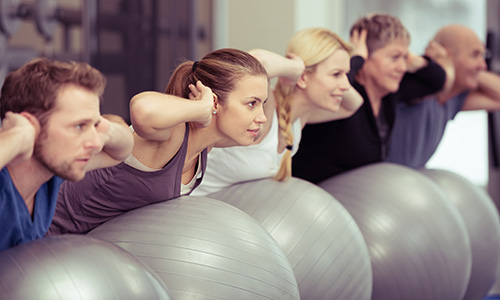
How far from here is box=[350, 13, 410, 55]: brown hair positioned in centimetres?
242

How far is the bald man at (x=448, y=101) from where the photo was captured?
272cm

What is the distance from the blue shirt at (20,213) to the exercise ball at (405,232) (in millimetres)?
1091

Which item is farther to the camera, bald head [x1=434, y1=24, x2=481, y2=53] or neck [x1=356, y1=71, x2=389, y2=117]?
bald head [x1=434, y1=24, x2=481, y2=53]

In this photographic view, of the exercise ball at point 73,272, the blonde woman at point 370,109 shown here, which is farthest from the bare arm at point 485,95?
the exercise ball at point 73,272

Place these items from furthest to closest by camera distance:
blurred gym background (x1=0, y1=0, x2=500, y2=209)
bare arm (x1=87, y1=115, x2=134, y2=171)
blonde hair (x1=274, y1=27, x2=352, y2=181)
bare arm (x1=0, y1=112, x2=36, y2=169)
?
blurred gym background (x1=0, y1=0, x2=500, y2=209)
blonde hair (x1=274, y1=27, x2=352, y2=181)
bare arm (x1=87, y1=115, x2=134, y2=171)
bare arm (x1=0, y1=112, x2=36, y2=169)

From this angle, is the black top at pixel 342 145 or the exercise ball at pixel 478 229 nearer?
the black top at pixel 342 145

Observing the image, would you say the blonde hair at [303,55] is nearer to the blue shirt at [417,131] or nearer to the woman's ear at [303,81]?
the woman's ear at [303,81]

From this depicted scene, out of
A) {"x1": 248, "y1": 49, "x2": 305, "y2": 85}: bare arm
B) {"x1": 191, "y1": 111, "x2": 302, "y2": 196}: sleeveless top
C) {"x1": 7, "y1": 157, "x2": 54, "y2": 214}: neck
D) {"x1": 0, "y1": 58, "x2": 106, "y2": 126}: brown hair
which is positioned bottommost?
{"x1": 191, "y1": 111, "x2": 302, "y2": 196}: sleeveless top

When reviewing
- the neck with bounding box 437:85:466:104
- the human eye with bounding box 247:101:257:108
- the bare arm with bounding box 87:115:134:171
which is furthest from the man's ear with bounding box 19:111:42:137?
the neck with bounding box 437:85:466:104

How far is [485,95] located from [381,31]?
2.62ft

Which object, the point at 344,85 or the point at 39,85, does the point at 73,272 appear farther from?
the point at 344,85

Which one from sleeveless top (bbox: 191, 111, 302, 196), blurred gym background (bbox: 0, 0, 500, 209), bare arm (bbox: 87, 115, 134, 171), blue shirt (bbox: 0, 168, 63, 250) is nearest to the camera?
blue shirt (bbox: 0, 168, 63, 250)

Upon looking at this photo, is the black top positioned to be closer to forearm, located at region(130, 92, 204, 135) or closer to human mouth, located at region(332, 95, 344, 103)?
human mouth, located at region(332, 95, 344, 103)

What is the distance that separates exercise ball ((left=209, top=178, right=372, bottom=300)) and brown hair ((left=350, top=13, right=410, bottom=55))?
78cm
